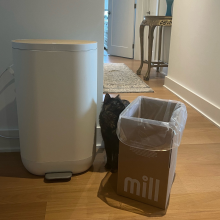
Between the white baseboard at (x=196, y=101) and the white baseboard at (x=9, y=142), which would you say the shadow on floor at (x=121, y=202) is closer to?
the white baseboard at (x=9, y=142)

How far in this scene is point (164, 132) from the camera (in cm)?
91

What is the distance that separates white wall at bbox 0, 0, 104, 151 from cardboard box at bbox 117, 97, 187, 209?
21.4 inches

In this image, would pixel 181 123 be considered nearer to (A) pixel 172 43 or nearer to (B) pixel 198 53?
(B) pixel 198 53

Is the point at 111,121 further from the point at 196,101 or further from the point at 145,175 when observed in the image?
the point at 196,101

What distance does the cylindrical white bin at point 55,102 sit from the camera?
0.99 meters

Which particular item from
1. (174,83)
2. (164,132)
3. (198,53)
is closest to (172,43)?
(174,83)

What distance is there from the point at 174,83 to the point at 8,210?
2.20m

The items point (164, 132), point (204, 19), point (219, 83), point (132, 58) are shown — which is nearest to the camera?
point (164, 132)

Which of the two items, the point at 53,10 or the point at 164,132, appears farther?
the point at 53,10

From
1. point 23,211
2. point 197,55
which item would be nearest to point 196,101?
point 197,55

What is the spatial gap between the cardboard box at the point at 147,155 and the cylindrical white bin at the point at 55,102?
0.23 meters

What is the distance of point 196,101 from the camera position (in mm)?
2195

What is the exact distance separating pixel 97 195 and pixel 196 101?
150 centimetres

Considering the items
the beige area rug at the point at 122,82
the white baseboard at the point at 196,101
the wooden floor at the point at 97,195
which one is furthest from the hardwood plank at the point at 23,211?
the beige area rug at the point at 122,82
